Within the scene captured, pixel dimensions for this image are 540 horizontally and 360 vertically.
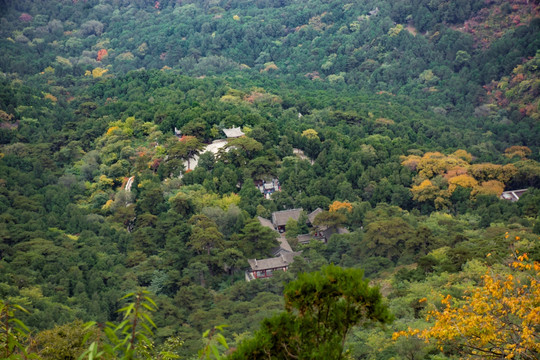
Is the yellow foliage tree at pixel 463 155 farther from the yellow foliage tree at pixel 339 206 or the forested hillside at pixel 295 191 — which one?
the yellow foliage tree at pixel 339 206

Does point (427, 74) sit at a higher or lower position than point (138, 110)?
lower

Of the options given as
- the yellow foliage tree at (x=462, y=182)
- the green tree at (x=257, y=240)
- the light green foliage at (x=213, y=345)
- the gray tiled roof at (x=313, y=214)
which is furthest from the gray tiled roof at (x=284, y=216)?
the light green foliage at (x=213, y=345)

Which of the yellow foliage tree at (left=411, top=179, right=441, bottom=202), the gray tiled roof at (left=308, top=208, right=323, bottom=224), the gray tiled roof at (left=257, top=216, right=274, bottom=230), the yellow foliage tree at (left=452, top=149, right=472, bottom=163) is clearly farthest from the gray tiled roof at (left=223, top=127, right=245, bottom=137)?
the yellow foliage tree at (left=452, top=149, right=472, bottom=163)

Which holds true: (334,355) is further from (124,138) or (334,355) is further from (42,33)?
(42,33)

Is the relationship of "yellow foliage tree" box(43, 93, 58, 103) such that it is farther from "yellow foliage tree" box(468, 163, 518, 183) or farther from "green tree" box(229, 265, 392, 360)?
"green tree" box(229, 265, 392, 360)

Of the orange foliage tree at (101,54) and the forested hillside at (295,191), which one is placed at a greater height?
the forested hillside at (295,191)

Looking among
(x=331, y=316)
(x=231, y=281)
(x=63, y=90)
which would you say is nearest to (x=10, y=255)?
(x=231, y=281)
